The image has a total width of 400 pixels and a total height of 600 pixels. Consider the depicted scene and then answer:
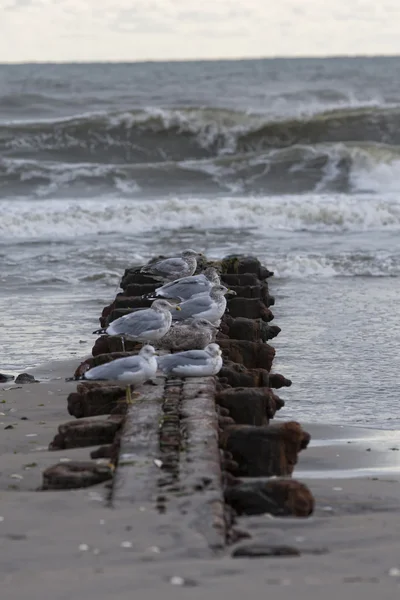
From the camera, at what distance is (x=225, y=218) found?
18.1 metres

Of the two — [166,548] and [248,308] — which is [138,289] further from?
[166,548]

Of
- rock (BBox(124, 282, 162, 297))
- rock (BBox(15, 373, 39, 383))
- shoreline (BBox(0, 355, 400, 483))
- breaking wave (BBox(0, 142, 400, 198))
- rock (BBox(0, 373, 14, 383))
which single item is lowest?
breaking wave (BBox(0, 142, 400, 198))

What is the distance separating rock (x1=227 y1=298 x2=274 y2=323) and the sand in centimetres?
331

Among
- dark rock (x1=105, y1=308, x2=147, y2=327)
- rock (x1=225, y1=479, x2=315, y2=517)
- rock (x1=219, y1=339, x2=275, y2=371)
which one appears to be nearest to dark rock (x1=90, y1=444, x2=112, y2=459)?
rock (x1=225, y1=479, x2=315, y2=517)

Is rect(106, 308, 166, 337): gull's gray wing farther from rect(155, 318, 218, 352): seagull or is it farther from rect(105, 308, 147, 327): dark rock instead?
rect(105, 308, 147, 327): dark rock

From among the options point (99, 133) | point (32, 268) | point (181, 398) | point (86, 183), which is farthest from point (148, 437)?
point (99, 133)

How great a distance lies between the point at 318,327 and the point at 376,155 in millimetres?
16419

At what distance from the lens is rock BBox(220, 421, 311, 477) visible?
186 inches

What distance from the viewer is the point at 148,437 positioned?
4.71m

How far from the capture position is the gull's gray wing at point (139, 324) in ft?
21.3

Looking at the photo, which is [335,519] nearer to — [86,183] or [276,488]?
[276,488]

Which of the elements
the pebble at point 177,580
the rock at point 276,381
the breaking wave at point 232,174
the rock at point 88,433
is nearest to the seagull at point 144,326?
the rock at point 276,381

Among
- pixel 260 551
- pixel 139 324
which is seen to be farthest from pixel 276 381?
pixel 260 551

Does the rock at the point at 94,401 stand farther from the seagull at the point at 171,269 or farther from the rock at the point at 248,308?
the seagull at the point at 171,269
